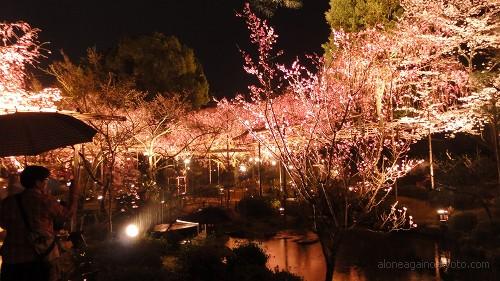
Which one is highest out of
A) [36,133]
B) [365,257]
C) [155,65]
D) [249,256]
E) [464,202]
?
[155,65]

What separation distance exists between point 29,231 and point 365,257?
8.30 meters

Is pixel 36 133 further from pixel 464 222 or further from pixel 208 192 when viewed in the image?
pixel 208 192

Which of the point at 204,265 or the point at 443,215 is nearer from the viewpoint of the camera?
the point at 204,265

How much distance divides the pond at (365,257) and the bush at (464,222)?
66cm

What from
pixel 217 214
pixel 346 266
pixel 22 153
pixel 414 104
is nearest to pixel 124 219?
Answer: pixel 217 214

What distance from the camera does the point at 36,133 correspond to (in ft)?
14.9

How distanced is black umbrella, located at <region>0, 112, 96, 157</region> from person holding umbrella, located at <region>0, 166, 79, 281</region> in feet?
1.74

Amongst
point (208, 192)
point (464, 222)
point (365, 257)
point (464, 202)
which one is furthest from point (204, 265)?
point (208, 192)

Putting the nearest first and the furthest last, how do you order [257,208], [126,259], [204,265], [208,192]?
1. [126,259]
2. [204,265]
3. [257,208]
4. [208,192]

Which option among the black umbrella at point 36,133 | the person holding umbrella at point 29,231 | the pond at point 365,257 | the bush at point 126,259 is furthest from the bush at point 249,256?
the person holding umbrella at point 29,231

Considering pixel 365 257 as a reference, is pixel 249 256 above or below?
above

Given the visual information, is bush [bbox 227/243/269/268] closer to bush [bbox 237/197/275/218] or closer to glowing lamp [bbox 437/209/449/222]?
glowing lamp [bbox 437/209/449/222]

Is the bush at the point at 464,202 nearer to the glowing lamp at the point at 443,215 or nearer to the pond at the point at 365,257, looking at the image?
the glowing lamp at the point at 443,215

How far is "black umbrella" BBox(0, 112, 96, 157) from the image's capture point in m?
4.42
